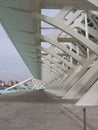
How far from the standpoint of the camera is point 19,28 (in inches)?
1127

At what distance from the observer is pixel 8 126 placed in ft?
29.9

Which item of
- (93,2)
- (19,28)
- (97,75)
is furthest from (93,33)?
(93,2)

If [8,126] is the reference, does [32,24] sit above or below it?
above

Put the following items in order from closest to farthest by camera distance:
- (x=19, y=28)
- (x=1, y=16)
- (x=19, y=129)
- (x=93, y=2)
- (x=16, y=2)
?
(x=19, y=129)
(x=93, y=2)
(x=16, y=2)
(x=1, y=16)
(x=19, y=28)

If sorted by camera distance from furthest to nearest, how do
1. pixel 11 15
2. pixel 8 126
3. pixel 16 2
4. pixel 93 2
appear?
pixel 11 15
pixel 16 2
pixel 93 2
pixel 8 126

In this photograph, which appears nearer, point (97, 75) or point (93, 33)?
point (97, 75)

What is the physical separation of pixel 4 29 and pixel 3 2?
12006 millimetres

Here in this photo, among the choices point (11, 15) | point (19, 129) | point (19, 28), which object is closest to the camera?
point (19, 129)

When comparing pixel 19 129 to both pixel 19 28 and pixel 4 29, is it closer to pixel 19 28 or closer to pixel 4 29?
pixel 19 28

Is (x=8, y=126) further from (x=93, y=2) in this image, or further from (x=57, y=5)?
(x=57, y=5)

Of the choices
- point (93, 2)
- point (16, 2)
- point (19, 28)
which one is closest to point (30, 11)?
point (16, 2)

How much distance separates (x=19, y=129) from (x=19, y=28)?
67.5ft

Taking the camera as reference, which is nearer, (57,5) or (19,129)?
(19,129)

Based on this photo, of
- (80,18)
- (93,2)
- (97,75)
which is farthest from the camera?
(80,18)
